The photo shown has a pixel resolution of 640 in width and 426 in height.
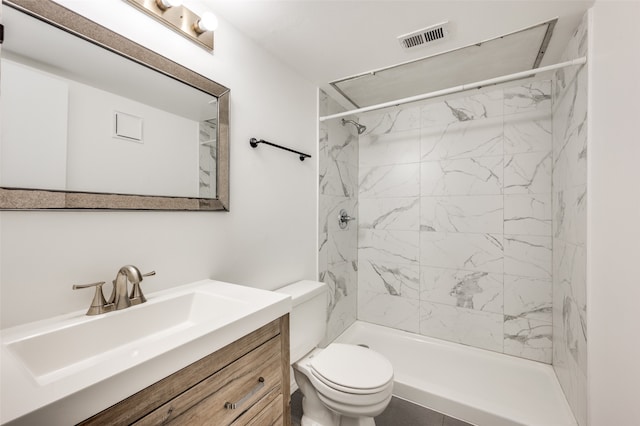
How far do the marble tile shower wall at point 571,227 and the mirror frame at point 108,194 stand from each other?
1.86m

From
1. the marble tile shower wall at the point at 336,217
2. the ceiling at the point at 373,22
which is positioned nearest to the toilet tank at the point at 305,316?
the marble tile shower wall at the point at 336,217

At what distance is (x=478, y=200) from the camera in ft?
7.46

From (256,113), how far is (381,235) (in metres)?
1.67

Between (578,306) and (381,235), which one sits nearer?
(578,306)

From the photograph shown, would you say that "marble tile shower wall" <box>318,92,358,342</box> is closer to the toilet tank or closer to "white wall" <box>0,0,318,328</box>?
"white wall" <box>0,0,318,328</box>

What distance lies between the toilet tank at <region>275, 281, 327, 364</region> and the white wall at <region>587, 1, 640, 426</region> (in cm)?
134

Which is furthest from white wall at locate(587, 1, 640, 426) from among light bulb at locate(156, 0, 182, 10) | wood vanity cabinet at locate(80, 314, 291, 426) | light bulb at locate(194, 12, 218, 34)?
light bulb at locate(156, 0, 182, 10)

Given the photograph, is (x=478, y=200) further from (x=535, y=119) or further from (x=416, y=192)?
(x=535, y=119)

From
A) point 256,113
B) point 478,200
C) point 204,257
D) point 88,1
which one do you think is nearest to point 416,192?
point 478,200

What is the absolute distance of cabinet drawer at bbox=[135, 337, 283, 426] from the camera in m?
0.70

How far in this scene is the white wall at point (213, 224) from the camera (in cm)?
83

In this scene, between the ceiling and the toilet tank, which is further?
the toilet tank

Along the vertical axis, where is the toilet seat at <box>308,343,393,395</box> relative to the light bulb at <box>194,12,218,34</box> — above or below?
below

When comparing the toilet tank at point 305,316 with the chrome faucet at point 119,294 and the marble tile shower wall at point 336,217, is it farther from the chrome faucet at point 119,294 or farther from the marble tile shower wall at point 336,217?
the chrome faucet at point 119,294
